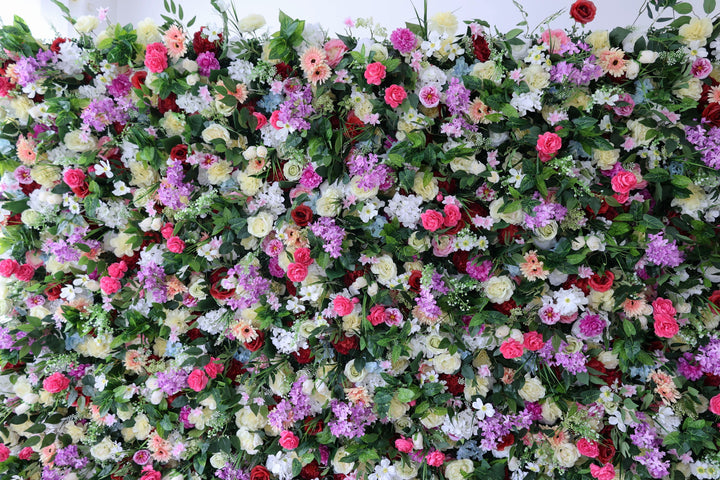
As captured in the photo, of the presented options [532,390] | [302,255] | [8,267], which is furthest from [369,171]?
[8,267]

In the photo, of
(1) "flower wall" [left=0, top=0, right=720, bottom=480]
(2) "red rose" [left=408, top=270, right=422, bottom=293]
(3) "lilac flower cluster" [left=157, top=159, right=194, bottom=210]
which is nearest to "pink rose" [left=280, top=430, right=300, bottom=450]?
(1) "flower wall" [left=0, top=0, right=720, bottom=480]

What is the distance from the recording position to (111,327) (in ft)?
5.77

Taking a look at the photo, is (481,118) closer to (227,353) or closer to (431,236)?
(431,236)

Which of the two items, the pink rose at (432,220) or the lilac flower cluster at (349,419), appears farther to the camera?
the lilac flower cluster at (349,419)

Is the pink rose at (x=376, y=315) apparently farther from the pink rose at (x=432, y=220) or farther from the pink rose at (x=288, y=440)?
the pink rose at (x=288, y=440)

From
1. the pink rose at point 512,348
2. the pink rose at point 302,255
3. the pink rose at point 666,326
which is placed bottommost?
the pink rose at point 512,348

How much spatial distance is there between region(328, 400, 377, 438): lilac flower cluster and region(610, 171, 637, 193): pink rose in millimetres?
1134

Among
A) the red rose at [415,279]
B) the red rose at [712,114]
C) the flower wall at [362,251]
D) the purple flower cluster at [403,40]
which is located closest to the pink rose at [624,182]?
the flower wall at [362,251]

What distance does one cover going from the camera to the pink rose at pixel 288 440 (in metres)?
1.61

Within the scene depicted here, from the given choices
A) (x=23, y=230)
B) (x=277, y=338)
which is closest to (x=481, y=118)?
(x=277, y=338)

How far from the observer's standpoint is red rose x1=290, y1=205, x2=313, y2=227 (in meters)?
1.53

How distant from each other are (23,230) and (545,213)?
76.3 inches

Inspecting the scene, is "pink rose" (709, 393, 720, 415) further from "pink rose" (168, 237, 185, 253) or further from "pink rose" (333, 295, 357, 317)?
"pink rose" (168, 237, 185, 253)

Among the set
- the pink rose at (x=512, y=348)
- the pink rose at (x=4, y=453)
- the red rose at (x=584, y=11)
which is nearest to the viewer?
the red rose at (x=584, y=11)
